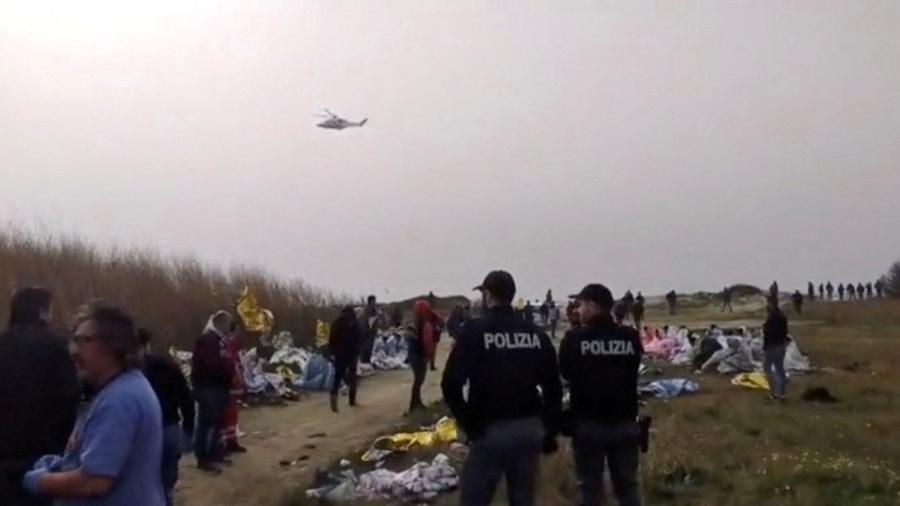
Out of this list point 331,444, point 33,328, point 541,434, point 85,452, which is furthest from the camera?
point 331,444

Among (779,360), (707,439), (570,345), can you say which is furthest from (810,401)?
(570,345)

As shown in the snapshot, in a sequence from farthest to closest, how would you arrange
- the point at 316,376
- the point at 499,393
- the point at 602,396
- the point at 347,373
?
the point at 316,376 < the point at 347,373 < the point at 602,396 < the point at 499,393

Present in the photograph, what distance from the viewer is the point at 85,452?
499 cm

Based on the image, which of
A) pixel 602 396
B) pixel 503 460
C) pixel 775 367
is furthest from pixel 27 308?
pixel 775 367

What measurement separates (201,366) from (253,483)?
1.51 metres

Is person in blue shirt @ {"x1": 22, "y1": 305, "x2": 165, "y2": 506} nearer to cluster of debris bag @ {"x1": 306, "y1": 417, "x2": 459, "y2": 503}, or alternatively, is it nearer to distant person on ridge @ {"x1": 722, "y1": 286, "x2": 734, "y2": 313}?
cluster of debris bag @ {"x1": 306, "y1": 417, "x2": 459, "y2": 503}

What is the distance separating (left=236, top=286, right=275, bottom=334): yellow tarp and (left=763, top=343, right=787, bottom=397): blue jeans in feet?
36.4

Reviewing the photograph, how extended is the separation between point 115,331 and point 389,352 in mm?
28859

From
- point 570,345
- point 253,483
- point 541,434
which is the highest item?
point 570,345

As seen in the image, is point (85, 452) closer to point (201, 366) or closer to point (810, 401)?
point (201, 366)

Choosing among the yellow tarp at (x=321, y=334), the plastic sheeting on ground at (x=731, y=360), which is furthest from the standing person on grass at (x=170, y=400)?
the yellow tarp at (x=321, y=334)

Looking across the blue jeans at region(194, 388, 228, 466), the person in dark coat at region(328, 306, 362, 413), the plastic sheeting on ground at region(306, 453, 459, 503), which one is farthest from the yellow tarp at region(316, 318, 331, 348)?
the plastic sheeting on ground at region(306, 453, 459, 503)

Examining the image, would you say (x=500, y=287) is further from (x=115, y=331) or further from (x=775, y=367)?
(x=775, y=367)

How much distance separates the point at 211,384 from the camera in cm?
1480
